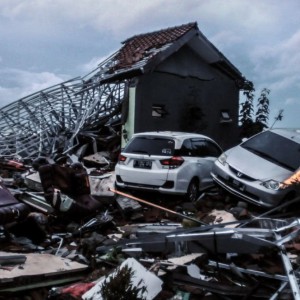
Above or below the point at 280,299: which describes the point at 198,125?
above

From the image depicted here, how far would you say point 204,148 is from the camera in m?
14.8

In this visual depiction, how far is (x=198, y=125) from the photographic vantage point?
22.7 m

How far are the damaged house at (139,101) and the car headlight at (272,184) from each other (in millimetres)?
9017

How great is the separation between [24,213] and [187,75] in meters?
15.1

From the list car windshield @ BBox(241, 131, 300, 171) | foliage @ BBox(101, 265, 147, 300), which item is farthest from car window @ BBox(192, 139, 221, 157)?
foliage @ BBox(101, 265, 147, 300)

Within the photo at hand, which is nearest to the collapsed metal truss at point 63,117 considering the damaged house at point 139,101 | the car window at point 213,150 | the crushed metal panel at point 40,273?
the damaged house at point 139,101

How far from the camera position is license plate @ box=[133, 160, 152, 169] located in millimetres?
13328

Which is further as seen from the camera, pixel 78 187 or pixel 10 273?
pixel 78 187

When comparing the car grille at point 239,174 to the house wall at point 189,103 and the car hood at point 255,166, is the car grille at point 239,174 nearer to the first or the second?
the car hood at point 255,166

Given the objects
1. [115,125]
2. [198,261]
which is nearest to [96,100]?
[115,125]

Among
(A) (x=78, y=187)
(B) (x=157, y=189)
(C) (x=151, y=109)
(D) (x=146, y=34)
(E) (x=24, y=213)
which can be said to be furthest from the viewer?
(D) (x=146, y=34)

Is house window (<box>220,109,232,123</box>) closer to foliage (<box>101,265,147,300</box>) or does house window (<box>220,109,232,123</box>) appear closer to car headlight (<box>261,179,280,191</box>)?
car headlight (<box>261,179,280,191</box>)

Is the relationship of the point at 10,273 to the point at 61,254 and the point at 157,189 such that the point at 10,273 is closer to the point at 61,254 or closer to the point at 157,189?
the point at 61,254

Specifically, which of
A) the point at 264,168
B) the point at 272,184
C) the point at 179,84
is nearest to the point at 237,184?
the point at 264,168
